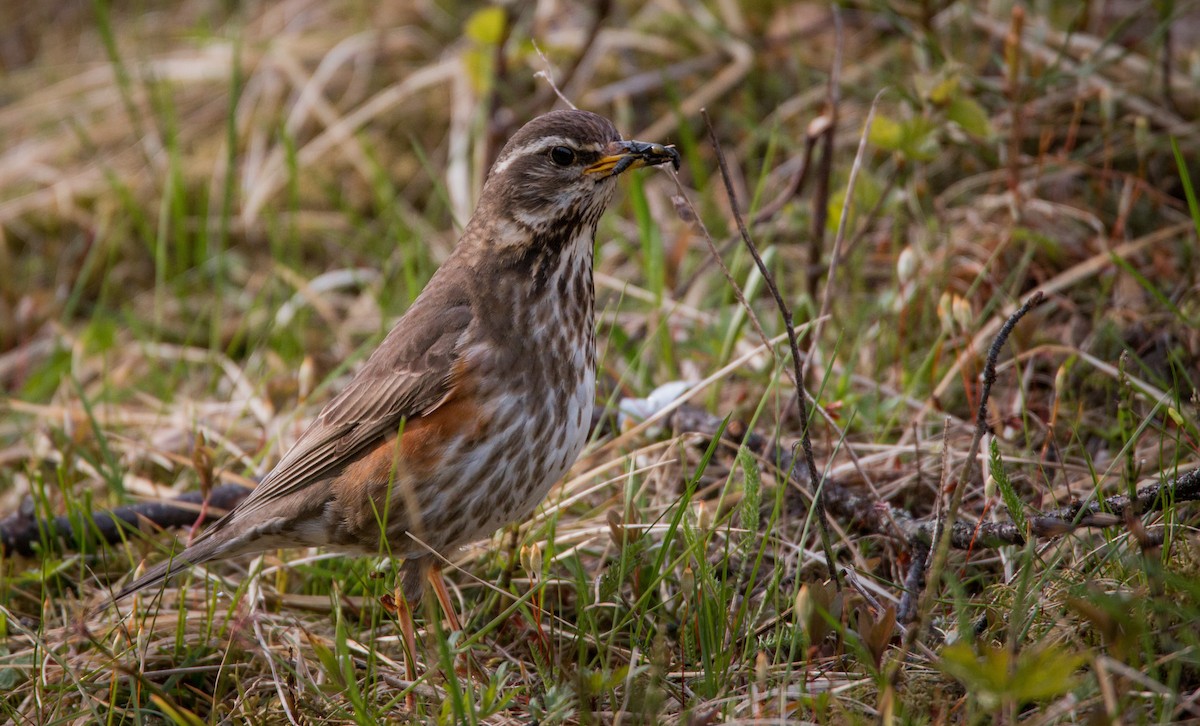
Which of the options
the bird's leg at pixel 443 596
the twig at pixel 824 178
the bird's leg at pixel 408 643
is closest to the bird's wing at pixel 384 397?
the bird's leg at pixel 443 596

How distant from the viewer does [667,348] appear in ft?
18.0

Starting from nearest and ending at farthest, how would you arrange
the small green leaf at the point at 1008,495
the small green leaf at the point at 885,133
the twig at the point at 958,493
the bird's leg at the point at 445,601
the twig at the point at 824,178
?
the twig at the point at 958,493 → the small green leaf at the point at 1008,495 → the bird's leg at the point at 445,601 → the small green leaf at the point at 885,133 → the twig at the point at 824,178

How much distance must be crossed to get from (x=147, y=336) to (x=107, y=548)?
2.71m

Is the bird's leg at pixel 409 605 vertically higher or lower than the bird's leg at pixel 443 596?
higher

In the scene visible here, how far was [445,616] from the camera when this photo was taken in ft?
14.9

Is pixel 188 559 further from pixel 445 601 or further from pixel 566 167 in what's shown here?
pixel 566 167

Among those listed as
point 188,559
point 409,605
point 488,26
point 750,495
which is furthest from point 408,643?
point 488,26

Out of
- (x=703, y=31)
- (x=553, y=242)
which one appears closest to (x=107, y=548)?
(x=553, y=242)

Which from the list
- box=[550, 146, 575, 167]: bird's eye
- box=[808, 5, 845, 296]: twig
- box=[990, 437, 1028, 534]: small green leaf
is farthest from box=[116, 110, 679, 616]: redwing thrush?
box=[990, 437, 1028, 534]: small green leaf

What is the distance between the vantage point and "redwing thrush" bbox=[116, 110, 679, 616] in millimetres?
4234

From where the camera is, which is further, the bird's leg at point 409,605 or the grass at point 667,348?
the bird's leg at point 409,605

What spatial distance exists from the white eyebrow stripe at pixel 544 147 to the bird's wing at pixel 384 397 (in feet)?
1.95

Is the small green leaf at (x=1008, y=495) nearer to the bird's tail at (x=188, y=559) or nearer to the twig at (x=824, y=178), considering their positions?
the twig at (x=824, y=178)

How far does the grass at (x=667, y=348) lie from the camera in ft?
11.5
